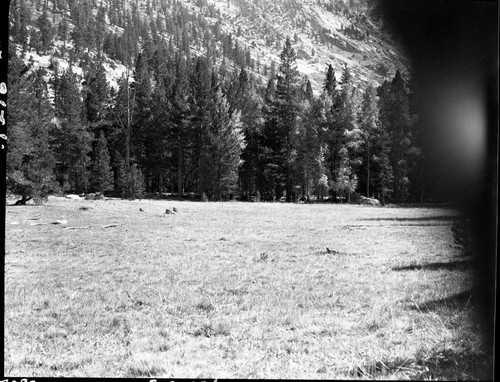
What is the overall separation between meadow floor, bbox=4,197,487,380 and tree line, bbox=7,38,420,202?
0.25 m

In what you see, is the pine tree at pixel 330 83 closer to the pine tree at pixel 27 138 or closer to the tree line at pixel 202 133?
the tree line at pixel 202 133

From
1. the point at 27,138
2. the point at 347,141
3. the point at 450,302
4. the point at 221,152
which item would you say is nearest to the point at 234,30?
the point at 221,152

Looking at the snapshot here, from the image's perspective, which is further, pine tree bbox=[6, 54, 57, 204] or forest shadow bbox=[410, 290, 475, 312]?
pine tree bbox=[6, 54, 57, 204]

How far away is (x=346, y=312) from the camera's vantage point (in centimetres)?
245

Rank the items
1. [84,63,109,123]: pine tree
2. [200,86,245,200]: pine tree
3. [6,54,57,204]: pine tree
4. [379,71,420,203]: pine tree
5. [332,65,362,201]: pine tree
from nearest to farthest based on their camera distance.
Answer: [379,71,420,203]: pine tree
[6,54,57,204]: pine tree
[332,65,362,201]: pine tree
[200,86,245,200]: pine tree
[84,63,109,123]: pine tree

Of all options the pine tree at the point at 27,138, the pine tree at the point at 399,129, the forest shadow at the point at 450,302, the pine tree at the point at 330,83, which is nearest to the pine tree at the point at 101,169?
the pine tree at the point at 27,138

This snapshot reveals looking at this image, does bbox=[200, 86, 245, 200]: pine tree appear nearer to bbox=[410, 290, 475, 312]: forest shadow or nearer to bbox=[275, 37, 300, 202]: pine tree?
bbox=[275, 37, 300, 202]: pine tree

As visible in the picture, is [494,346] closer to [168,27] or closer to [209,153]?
[209,153]

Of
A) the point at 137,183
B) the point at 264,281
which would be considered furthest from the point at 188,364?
the point at 137,183

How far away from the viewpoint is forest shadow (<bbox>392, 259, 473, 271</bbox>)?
1918mm

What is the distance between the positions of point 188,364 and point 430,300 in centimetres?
150

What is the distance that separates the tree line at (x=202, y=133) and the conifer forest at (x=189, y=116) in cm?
1

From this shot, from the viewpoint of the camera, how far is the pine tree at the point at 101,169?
11.4ft

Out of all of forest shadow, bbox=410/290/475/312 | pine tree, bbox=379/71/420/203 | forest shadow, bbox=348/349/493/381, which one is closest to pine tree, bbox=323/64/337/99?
pine tree, bbox=379/71/420/203
